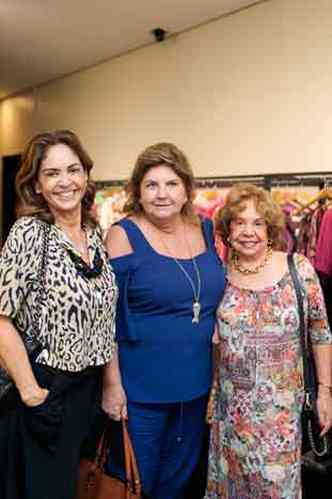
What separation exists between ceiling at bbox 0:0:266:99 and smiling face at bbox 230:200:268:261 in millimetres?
1889

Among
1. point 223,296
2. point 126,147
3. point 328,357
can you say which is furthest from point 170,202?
point 126,147

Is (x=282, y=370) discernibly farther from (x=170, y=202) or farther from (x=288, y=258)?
(x=170, y=202)

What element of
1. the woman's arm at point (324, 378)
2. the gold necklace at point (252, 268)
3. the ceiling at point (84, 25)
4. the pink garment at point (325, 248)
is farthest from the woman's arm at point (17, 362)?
the ceiling at point (84, 25)

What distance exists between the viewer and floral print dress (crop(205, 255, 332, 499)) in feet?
5.06

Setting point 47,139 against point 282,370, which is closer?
point 47,139

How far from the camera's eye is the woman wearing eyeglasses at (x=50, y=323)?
4.31 feet

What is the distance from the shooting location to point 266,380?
1544 millimetres

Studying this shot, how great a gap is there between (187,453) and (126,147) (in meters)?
2.97

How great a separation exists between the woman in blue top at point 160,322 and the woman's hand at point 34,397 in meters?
0.27

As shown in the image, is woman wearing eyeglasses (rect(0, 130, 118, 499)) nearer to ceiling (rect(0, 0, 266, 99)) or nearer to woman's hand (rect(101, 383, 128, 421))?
woman's hand (rect(101, 383, 128, 421))

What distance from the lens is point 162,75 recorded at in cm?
370

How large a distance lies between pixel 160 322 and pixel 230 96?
2092mm

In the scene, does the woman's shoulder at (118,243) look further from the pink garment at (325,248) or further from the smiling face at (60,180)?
the pink garment at (325,248)

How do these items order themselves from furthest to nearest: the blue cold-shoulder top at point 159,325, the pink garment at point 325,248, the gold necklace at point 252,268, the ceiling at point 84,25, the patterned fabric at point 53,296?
1. the ceiling at point 84,25
2. the pink garment at point 325,248
3. the gold necklace at point 252,268
4. the blue cold-shoulder top at point 159,325
5. the patterned fabric at point 53,296
